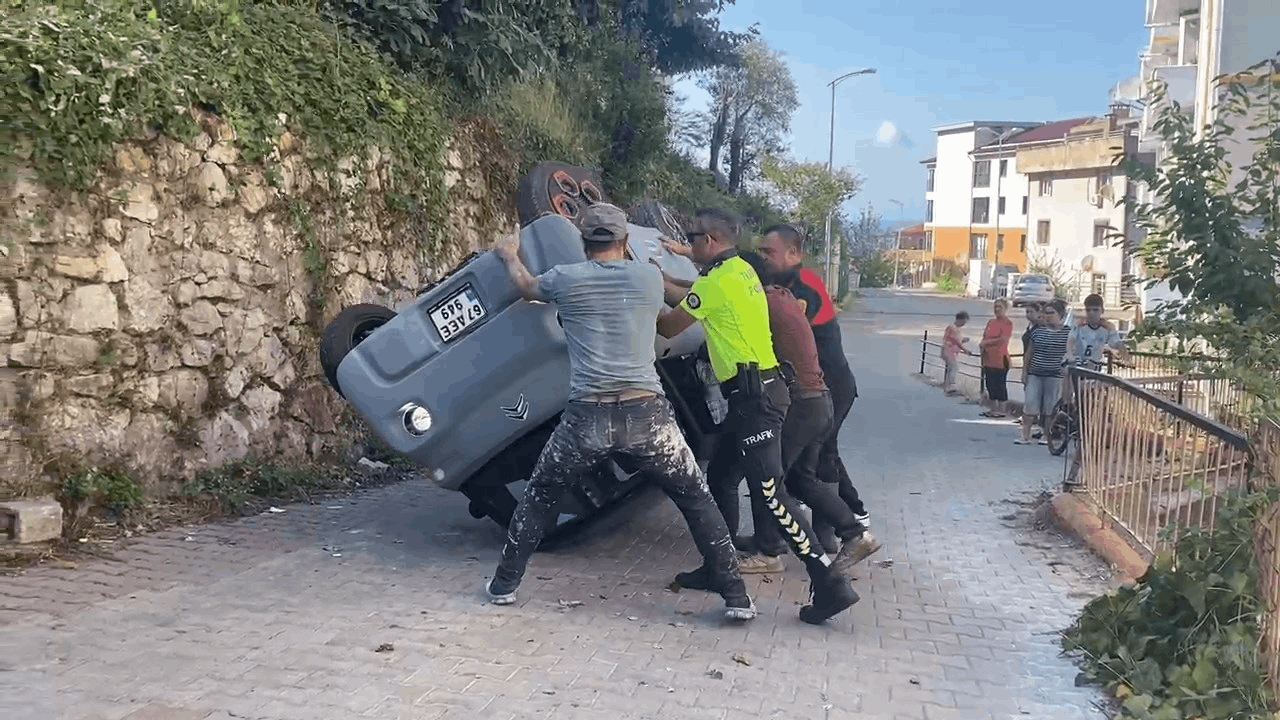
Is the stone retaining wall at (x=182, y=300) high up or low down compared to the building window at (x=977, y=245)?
down

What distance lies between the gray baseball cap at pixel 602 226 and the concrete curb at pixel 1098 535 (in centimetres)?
312

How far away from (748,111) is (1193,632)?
34.9 metres

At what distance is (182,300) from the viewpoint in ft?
26.1

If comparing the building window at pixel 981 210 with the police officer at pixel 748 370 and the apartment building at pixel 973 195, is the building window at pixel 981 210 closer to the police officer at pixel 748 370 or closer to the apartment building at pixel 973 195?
the apartment building at pixel 973 195

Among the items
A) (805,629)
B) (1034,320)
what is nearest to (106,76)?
(805,629)

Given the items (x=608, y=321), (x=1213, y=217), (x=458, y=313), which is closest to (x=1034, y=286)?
(x=1213, y=217)

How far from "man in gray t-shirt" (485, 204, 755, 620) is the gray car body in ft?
2.27

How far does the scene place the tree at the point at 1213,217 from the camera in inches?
257

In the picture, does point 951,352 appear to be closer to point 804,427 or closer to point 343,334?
point 343,334

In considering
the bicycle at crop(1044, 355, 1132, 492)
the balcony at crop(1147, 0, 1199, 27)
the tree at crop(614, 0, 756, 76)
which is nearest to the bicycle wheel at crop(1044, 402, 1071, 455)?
the bicycle at crop(1044, 355, 1132, 492)

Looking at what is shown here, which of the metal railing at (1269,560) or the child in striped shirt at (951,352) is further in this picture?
the child in striped shirt at (951,352)

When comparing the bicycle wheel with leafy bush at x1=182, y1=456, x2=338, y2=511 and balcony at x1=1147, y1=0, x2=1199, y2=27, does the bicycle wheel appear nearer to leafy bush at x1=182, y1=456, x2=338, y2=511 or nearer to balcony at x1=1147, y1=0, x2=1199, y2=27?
leafy bush at x1=182, y1=456, x2=338, y2=511

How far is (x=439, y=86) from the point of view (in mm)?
11969

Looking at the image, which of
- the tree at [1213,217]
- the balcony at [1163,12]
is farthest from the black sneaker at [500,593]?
the balcony at [1163,12]
